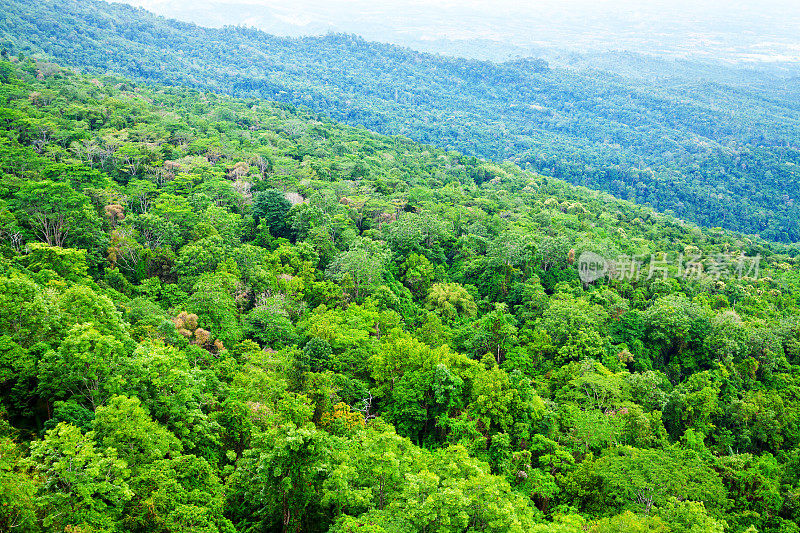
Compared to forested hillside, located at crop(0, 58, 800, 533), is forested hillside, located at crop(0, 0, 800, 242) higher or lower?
higher

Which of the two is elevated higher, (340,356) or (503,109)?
(503,109)

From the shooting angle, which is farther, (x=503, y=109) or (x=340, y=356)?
(x=503, y=109)

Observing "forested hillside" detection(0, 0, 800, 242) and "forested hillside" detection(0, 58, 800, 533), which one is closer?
"forested hillside" detection(0, 58, 800, 533)

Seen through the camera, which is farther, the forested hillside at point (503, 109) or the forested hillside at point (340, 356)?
the forested hillside at point (503, 109)

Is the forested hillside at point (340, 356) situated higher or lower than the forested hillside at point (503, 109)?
lower
